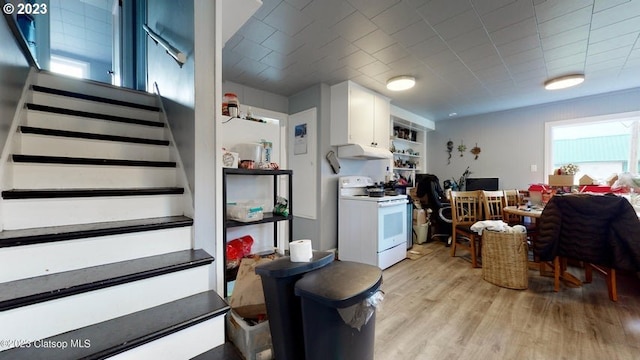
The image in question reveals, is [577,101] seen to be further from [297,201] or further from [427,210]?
[297,201]

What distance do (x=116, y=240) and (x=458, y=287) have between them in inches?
109

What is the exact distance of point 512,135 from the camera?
14.7ft

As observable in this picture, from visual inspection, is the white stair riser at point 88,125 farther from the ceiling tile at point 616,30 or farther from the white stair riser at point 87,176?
the ceiling tile at point 616,30

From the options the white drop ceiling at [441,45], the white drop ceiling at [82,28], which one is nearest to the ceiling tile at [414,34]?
the white drop ceiling at [441,45]

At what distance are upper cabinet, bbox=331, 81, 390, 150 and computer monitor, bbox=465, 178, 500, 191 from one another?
7.96 feet

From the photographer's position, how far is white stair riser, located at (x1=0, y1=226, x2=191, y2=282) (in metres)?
0.96

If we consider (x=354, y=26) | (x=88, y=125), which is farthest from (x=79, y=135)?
(x=354, y=26)

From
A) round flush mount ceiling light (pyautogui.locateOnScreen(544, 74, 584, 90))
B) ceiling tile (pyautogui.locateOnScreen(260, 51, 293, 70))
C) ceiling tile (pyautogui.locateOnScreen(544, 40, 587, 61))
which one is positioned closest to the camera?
ceiling tile (pyautogui.locateOnScreen(544, 40, 587, 61))

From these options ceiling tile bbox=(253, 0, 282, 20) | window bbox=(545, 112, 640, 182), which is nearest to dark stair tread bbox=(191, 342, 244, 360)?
ceiling tile bbox=(253, 0, 282, 20)

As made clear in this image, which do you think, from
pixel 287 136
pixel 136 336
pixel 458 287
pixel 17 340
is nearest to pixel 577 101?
pixel 458 287

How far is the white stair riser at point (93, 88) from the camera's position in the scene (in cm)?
188

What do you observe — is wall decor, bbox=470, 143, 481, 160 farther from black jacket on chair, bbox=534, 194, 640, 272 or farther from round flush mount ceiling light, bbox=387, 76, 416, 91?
black jacket on chair, bbox=534, 194, 640, 272

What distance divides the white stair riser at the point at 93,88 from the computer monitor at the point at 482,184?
207 inches

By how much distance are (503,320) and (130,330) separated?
7.79 ft
